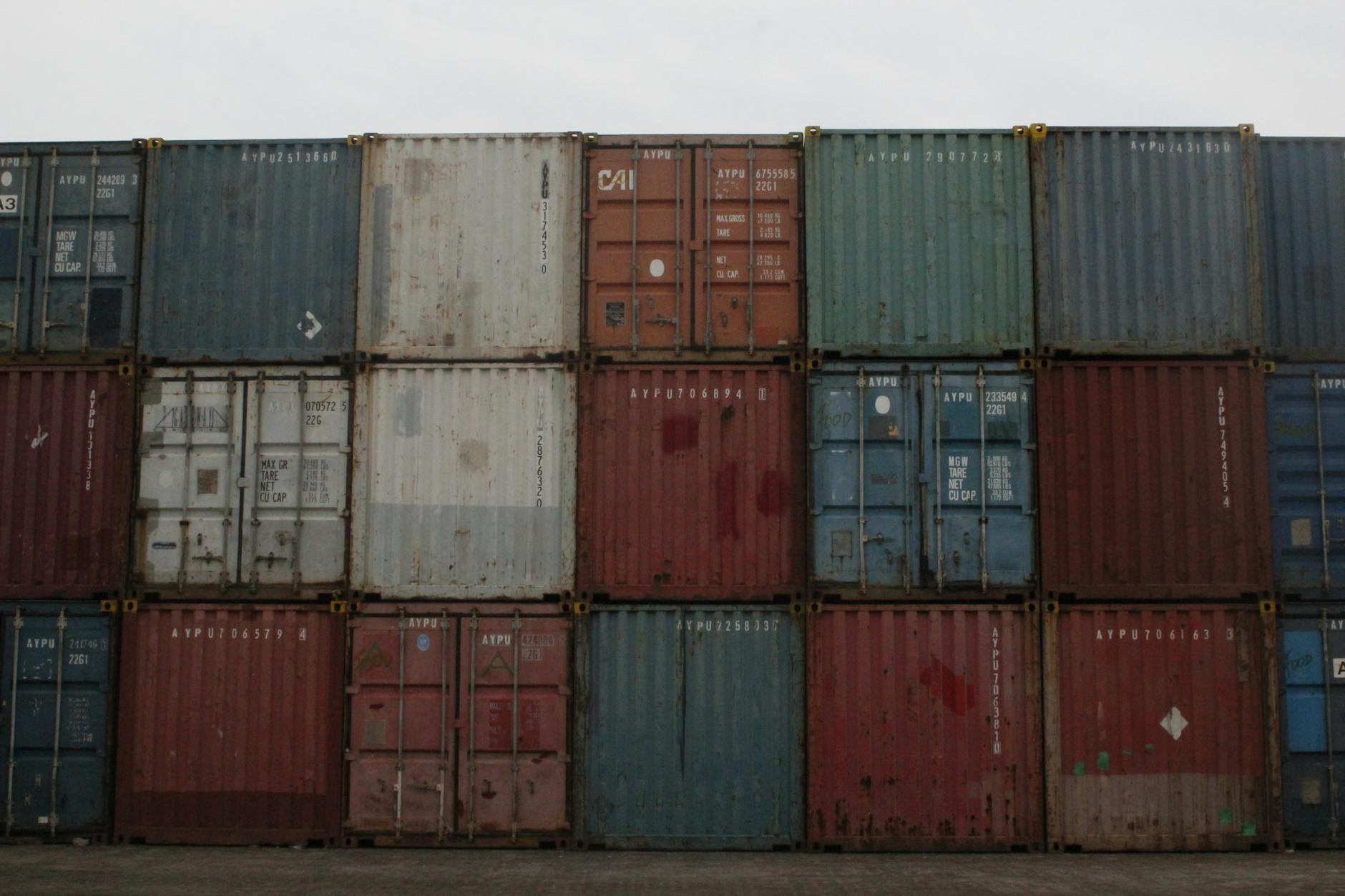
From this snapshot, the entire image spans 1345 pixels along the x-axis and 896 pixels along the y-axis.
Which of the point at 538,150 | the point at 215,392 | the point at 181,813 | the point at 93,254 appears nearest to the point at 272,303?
the point at 215,392

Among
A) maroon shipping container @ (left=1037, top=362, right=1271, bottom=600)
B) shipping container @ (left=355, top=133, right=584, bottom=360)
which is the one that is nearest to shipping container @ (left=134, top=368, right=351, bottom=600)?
shipping container @ (left=355, top=133, right=584, bottom=360)

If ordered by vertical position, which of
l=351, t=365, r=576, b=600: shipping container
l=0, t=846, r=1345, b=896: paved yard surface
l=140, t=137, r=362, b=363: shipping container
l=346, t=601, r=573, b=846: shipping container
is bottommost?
l=0, t=846, r=1345, b=896: paved yard surface

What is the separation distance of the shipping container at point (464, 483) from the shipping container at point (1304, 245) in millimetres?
8857

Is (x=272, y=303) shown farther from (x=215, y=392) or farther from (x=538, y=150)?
(x=538, y=150)

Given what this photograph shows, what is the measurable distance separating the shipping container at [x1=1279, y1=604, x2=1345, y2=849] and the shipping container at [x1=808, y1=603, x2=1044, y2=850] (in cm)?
295

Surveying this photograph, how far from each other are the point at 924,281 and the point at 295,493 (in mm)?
8127

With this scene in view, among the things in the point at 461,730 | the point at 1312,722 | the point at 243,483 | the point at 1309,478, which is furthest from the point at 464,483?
the point at 1312,722

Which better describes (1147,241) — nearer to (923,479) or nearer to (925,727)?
(923,479)

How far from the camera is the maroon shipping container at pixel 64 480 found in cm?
1405

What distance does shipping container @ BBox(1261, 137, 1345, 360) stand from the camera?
14266 mm

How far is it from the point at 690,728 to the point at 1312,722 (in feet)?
24.0

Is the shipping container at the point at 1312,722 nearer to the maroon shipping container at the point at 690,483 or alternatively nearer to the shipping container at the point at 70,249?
the maroon shipping container at the point at 690,483

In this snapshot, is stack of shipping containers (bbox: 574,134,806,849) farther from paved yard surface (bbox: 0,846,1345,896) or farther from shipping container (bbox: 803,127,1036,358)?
paved yard surface (bbox: 0,846,1345,896)

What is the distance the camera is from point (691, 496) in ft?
46.0
